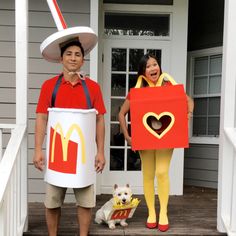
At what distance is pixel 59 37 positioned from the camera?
243 cm

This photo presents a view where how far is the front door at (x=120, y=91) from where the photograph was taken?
4.33 meters

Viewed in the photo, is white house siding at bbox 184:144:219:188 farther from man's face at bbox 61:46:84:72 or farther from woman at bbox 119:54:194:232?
man's face at bbox 61:46:84:72

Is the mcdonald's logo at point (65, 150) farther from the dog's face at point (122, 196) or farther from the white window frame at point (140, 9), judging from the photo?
the white window frame at point (140, 9)

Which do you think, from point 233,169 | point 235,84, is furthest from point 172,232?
point 235,84

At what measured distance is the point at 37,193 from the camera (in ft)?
12.9

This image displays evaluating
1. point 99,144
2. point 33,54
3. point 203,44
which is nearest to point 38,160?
point 99,144

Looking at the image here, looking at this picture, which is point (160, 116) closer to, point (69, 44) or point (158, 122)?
point (158, 122)

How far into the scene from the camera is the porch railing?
214 cm

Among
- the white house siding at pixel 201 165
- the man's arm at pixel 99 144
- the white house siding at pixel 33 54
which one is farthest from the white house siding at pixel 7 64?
the white house siding at pixel 201 165

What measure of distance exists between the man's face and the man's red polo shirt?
12cm

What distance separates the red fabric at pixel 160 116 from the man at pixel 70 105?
0.32 m

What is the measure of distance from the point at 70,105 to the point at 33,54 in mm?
1639

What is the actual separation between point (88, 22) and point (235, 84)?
5.89 ft

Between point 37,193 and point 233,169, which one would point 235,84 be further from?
point 37,193
